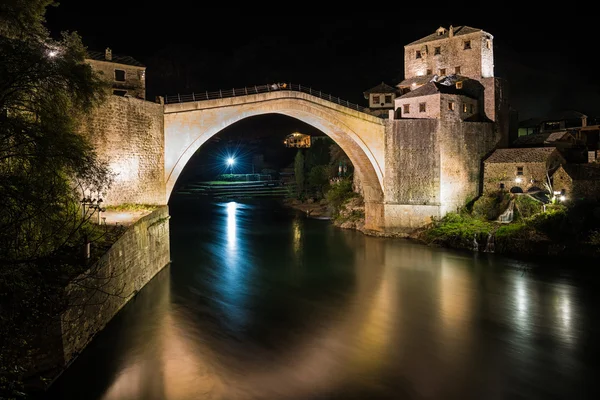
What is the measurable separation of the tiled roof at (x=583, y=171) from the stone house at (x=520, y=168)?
80 centimetres

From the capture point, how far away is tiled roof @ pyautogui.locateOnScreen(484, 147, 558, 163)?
21.7m

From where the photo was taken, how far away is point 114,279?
11156mm

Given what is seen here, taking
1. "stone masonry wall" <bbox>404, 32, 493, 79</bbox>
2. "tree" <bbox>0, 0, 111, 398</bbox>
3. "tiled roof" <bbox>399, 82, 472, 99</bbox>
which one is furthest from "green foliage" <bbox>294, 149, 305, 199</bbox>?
"tree" <bbox>0, 0, 111, 398</bbox>

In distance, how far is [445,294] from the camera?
14984 millimetres

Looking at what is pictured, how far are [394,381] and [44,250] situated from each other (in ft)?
22.3

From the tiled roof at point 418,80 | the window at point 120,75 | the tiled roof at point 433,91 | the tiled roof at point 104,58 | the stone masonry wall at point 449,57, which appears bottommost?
the tiled roof at point 433,91

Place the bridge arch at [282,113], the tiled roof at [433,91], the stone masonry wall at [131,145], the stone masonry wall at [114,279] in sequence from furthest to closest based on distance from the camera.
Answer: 1. the tiled roof at [433,91]
2. the bridge arch at [282,113]
3. the stone masonry wall at [131,145]
4. the stone masonry wall at [114,279]

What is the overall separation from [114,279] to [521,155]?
19203mm

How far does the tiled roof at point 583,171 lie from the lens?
2020 centimetres

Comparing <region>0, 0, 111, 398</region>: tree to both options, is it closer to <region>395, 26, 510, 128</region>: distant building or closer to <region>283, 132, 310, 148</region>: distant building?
<region>395, 26, 510, 128</region>: distant building

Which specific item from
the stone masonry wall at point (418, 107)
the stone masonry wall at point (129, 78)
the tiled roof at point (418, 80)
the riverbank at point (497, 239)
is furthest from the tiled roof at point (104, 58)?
the tiled roof at point (418, 80)

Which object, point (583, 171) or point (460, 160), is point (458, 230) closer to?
point (460, 160)

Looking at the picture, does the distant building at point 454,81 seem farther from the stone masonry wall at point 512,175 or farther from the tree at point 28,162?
the tree at point 28,162

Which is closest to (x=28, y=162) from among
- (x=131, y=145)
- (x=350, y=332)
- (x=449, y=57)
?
(x=350, y=332)
